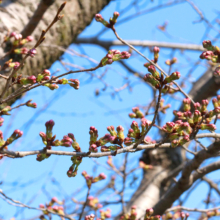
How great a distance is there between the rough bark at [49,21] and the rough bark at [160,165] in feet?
3.92

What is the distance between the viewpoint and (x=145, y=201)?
2438 mm

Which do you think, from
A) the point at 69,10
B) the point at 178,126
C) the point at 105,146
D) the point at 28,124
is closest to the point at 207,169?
the point at 178,126

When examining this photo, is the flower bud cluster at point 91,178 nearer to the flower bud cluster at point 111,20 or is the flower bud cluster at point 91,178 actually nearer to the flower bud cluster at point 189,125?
the flower bud cluster at point 189,125

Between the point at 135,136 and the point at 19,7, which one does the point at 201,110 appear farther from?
the point at 19,7

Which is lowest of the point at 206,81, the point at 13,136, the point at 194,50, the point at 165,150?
the point at 13,136

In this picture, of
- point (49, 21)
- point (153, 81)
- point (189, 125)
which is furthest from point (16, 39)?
point (49, 21)

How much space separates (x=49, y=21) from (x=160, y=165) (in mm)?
1751

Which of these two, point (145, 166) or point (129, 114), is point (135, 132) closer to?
point (129, 114)

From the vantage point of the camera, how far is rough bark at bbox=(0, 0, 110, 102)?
6.08ft

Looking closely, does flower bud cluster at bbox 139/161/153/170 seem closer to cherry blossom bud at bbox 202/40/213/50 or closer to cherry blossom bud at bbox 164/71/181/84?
cherry blossom bud at bbox 202/40/213/50

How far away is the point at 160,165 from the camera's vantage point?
9.67ft

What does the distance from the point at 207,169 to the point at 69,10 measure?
1.56 m

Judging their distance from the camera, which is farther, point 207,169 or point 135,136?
point 207,169

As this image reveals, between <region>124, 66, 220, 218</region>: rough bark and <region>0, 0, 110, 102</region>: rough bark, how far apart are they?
1.20 m
